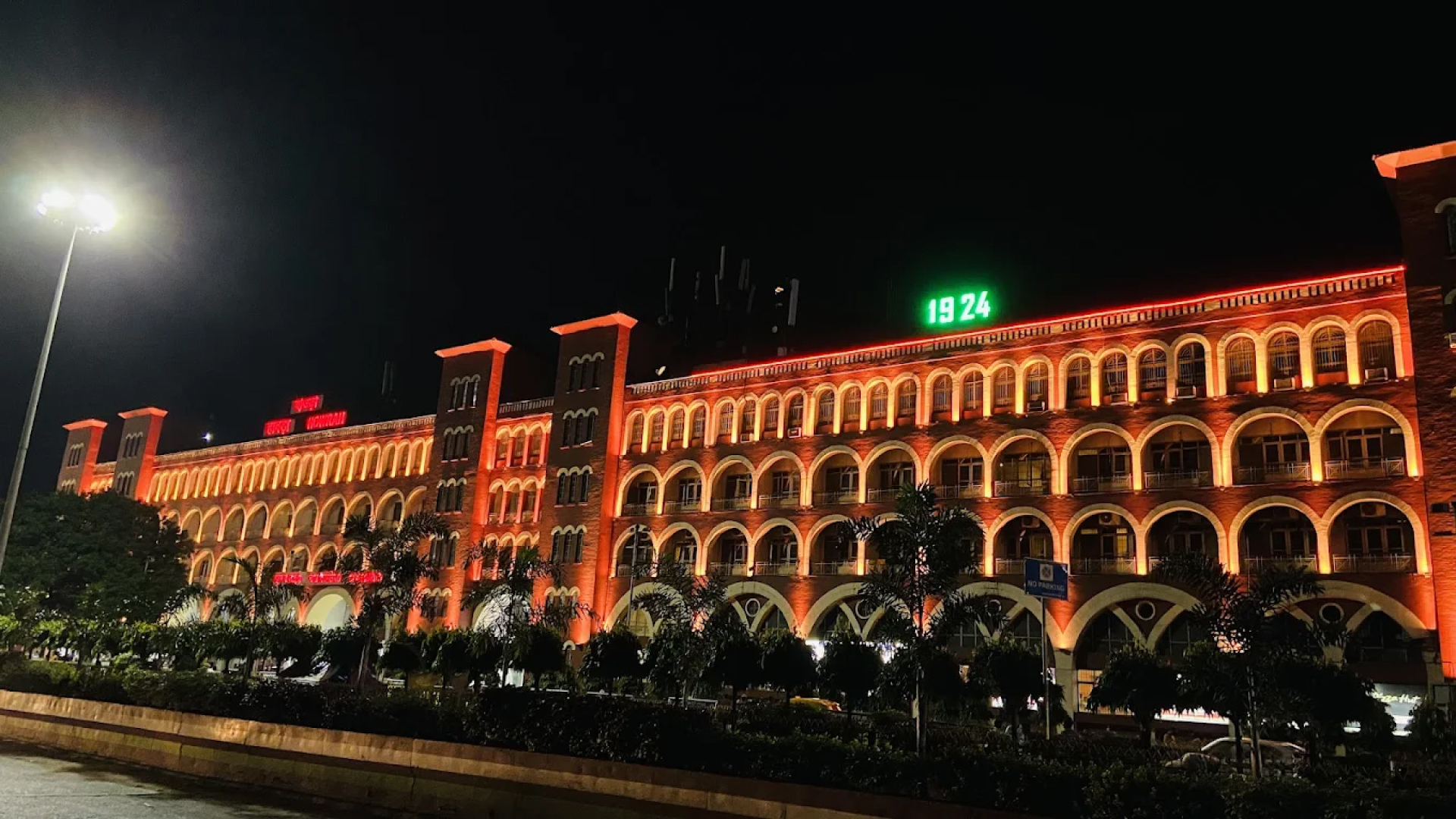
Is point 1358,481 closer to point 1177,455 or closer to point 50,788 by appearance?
point 1177,455

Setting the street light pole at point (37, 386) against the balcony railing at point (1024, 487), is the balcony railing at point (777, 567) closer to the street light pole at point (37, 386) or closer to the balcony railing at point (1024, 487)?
the balcony railing at point (1024, 487)

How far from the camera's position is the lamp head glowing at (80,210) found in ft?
68.9

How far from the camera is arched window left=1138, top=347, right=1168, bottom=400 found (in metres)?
37.8

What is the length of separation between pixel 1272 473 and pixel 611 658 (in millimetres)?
23295

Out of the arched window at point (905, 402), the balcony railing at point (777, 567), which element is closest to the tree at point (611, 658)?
the balcony railing at point (777, 567)

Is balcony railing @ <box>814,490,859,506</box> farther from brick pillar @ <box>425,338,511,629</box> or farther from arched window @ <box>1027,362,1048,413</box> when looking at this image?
brick pillar @ <box>425,338,511,629</box>

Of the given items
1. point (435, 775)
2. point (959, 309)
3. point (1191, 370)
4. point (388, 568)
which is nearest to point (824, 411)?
point (959, 309)

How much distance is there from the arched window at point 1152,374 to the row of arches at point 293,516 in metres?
38.7

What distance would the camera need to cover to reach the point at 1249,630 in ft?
55.5

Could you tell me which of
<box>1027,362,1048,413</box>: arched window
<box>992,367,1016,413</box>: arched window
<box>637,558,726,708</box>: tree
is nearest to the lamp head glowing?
<box>637,558,726,708</box>: tree

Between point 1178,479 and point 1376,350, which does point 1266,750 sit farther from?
Answer: point 1376,350

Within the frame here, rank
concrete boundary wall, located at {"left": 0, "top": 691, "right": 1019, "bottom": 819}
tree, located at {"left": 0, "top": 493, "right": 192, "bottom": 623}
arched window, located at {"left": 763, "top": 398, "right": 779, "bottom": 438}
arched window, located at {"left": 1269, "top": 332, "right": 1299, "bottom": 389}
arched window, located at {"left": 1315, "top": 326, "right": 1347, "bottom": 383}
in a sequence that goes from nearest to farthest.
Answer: concrete boundary wall, located at {"left": 0, "top": 691, "right": 1019, "bottom": 819} < arched window, located at {"left": 1315, "top": 326, "right": 1347, "bottom": 383} < arched window, located at {"left": 1269, "top": 332, "right": 1299, "bottom": 389} < arched window, located at {"left": 763, "top": 398, "right": 779, "bottom": 438} < tree, located at {"left": 0, "top": 493, "right": 192, "bottom": 623}

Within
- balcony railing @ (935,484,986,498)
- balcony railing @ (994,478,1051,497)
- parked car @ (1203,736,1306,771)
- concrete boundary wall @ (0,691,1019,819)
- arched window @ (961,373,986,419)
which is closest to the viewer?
concrete boundary wall @ (0,691,1019,819)

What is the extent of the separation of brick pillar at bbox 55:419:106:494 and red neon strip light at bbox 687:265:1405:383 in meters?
52.8
